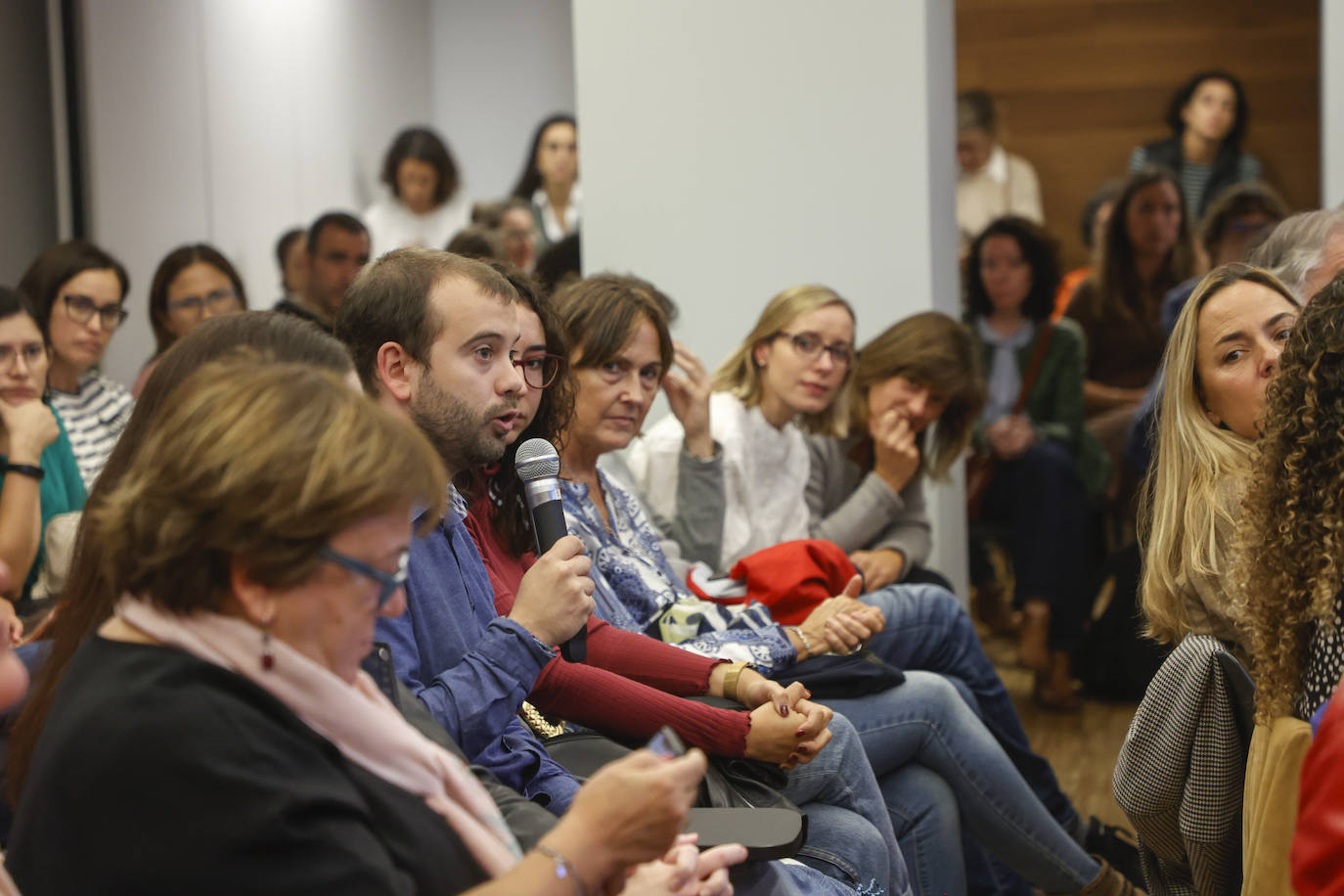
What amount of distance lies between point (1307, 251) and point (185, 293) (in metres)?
2.78

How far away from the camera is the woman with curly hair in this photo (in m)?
1.98

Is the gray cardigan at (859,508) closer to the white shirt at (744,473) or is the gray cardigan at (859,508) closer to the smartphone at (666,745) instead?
the white shirt at (744,473)

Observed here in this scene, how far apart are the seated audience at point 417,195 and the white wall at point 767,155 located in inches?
97.2

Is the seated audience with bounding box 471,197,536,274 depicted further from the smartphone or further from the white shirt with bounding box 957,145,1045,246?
the smartphone

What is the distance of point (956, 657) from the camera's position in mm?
2680

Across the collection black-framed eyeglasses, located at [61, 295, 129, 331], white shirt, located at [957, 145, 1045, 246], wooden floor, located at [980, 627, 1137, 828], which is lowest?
wooden floor, located at [980, 627, 1137, 828]

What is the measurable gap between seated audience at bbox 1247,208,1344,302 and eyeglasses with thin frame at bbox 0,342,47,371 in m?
2.46

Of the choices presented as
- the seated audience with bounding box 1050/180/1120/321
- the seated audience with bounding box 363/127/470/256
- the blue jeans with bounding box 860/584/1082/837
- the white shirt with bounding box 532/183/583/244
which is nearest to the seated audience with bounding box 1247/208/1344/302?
the blue jeans with bounding box 860/584/1082/837

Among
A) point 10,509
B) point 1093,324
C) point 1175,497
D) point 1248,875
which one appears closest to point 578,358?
point 1175,497

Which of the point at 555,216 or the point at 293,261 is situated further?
the point at 555,216

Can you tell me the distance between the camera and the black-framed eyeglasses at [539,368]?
6.51 feet

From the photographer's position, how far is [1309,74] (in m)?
6.47

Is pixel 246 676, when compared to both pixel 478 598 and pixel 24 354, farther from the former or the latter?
pixel 24 354

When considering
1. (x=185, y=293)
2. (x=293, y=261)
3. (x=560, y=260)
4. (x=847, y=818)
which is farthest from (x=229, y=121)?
(x=847, y=818)
